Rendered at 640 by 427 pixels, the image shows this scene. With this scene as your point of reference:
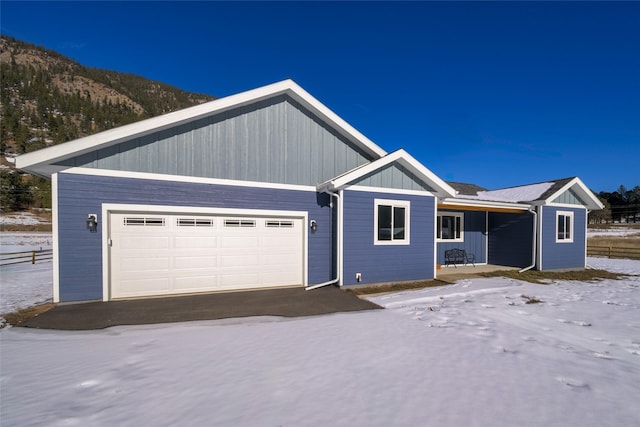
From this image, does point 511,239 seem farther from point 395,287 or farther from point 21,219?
point 21,219

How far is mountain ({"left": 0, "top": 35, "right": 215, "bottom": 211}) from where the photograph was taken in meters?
45.6

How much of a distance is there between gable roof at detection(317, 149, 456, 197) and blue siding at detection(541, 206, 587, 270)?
18.6 feet

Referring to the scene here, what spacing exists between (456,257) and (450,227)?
1300 millimetres

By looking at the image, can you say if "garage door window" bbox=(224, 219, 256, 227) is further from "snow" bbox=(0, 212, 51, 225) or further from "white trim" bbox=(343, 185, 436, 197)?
"snow" bbox=(0, 212, 51, 225)

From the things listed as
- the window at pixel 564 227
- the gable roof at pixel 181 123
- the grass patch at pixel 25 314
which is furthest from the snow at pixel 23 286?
the window at pixel 564 227

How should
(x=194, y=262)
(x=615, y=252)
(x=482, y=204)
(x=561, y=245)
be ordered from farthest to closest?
(x=615, y=252), (x=561, y=245), (x=482, y=204), (x=194, y=262)

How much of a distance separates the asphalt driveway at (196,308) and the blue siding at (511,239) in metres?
8.77

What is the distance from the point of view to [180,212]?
21.7ft

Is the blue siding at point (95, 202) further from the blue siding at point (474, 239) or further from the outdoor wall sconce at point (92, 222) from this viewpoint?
the blue siding at point (474, 239)

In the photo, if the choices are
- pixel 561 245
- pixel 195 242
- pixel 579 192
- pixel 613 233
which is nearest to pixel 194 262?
pixel 195 242

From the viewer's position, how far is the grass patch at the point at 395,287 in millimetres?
7375

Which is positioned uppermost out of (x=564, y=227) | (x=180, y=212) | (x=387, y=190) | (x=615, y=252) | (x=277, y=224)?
(x=387, y=190)

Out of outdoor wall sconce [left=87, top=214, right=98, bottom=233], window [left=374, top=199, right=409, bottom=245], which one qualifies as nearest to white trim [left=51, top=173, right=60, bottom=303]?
outdoor wall sconce [left=87, top=214, right=98, bottom=233]

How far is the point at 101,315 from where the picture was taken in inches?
203
